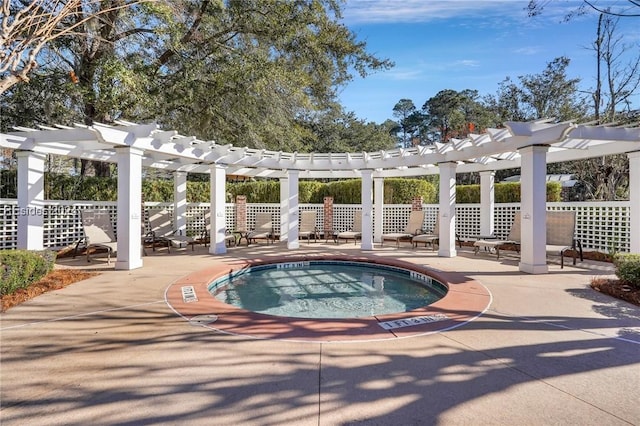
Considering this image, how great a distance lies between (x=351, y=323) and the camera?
12.2 ft

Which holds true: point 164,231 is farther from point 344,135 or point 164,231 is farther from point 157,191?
point 344,135

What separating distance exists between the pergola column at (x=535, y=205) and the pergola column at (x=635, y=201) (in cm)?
248

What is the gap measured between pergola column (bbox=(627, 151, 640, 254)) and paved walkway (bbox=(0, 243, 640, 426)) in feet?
13.7

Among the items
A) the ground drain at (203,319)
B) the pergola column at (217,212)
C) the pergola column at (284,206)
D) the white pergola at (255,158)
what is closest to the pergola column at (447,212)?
the white pergola at (255,158)

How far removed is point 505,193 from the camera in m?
12.2

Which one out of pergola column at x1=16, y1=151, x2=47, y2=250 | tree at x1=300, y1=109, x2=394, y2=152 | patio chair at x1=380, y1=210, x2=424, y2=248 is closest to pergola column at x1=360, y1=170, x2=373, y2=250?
patio chair at x1=380, y1=210, x2=424, y2=248

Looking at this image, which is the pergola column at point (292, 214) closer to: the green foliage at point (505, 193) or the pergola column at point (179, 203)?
the pergola column at point (179, 203)

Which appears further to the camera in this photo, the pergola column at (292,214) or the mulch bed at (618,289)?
the pergola column at (292,214)

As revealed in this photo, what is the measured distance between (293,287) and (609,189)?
10.6 meters

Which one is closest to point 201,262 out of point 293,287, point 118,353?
point 293,287

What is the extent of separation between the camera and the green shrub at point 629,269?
4.79 m

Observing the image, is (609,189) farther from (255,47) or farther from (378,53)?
(255,47)

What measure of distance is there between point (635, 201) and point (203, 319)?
348 inches

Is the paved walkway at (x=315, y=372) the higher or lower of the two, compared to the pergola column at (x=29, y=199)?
lower
